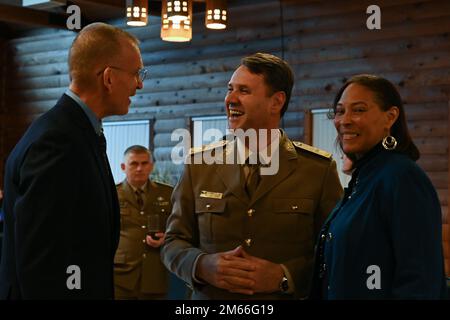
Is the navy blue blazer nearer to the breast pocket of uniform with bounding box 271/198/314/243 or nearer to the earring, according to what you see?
the earring

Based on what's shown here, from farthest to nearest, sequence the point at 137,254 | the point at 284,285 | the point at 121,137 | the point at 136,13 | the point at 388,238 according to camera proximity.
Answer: the point at 121,137, the point at 136,13, the point at 137,254, the point at 284,285, the point at 388,238

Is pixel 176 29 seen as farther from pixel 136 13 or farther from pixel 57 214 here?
pixel 57 214

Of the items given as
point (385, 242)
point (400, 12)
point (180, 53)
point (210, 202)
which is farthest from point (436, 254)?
point (180, 53)

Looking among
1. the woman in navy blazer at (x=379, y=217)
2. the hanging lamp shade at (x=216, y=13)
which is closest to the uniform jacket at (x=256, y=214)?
the woman in navy blazer at (x=379, y=217)

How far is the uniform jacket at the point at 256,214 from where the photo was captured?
2914 mm

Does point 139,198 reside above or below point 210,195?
below

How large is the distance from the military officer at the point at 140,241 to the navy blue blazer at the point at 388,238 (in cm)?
361

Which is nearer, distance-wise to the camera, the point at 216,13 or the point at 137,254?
the point at 137,254

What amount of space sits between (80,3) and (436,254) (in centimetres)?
864

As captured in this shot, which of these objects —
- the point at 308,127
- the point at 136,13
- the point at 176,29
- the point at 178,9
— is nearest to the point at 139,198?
the point at 176,29

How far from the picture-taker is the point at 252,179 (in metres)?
3.03

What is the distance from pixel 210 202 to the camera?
9.80ft

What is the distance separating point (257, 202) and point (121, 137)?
8262mm

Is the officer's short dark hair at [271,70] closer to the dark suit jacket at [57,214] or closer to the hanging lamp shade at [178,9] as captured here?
the dark suit jacket at [57,214]
